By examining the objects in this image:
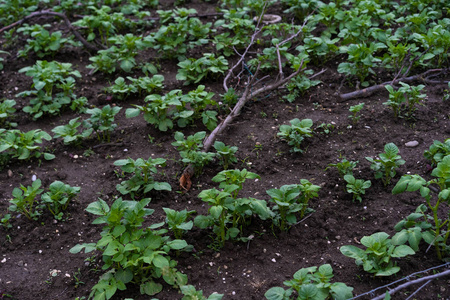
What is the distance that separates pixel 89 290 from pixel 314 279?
5.07 feet

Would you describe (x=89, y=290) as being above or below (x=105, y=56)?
below

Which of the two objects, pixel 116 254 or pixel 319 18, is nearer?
pixel 116 254

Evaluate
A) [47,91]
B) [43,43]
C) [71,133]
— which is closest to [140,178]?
[71,133]

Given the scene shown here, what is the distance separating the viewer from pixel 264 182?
4082mm

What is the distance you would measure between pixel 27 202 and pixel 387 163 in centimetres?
299

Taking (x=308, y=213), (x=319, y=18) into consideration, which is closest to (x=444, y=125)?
(x=308, y=213)

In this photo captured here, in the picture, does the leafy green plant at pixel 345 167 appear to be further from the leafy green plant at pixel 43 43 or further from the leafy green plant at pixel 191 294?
the leafy green plant at pixel 43 43

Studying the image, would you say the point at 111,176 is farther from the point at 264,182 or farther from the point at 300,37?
the point at 300,37

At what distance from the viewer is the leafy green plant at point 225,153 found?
408 centimetres

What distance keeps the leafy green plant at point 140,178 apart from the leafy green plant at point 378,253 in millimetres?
1556

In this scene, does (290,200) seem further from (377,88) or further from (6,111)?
(6,111)

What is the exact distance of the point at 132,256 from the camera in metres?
3.07

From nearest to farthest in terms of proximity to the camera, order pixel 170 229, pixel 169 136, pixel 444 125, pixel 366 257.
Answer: pixel 366 257 < pixel 170 229 < pixel 444 125 < pixel 169 136

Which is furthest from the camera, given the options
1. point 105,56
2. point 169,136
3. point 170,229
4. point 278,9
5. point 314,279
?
point 278,9
